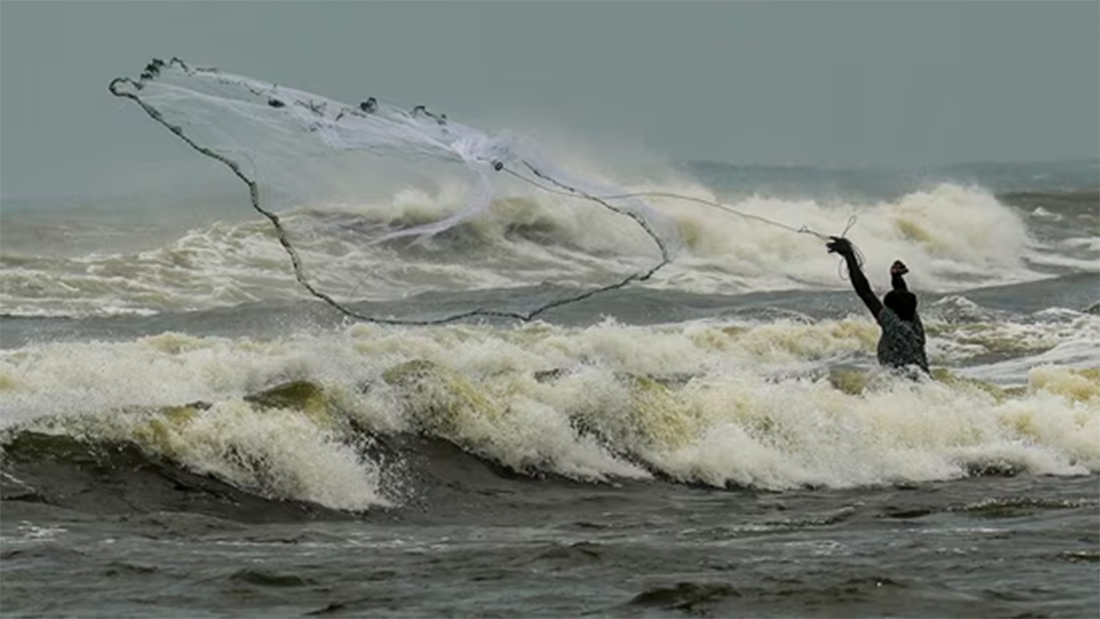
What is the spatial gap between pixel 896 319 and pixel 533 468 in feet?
13.5

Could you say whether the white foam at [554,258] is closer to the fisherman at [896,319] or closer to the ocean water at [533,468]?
the ocean water at [533,468]

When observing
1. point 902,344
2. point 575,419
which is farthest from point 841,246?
point 575,419

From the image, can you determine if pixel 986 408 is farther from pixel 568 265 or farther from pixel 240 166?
pixel 568 265

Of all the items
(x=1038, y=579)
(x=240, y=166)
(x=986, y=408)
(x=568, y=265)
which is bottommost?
(x=1038, y=579)

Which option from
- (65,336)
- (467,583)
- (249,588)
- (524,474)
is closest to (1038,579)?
(467,583)

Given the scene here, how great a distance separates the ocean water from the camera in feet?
31.1

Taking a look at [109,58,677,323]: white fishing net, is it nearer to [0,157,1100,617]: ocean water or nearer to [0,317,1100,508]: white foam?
[0,157,1100,617]: ocean water

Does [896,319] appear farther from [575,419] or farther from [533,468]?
[533,468]

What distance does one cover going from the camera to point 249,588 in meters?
9.38

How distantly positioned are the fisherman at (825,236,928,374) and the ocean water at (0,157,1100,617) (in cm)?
32

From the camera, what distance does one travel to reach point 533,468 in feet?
46.7

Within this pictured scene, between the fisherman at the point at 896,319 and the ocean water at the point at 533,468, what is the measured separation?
32 centimetres

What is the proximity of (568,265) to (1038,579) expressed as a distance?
1120 inches

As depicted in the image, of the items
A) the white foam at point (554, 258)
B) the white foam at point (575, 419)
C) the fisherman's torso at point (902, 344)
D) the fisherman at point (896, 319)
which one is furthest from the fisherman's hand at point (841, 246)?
the white foam at point (554, 258)
